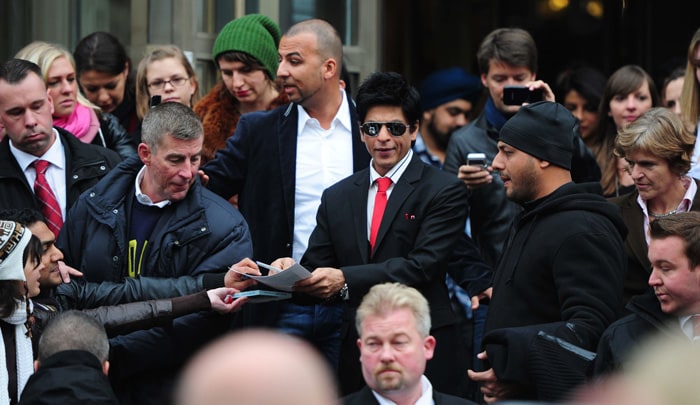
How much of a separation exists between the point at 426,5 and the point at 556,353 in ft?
26.2

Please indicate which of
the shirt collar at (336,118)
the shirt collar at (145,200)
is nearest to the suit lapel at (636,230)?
the shirt collar at (336,118)

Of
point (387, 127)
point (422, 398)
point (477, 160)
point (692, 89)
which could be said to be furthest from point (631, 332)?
point (692, 89)

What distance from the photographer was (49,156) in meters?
7.26

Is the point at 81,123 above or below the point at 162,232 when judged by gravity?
above

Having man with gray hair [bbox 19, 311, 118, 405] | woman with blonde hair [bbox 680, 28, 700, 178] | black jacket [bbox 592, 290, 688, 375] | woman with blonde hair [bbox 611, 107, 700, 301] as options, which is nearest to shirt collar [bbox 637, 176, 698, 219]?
woman with blonde hair [bbox 611, 107, 700, 301]

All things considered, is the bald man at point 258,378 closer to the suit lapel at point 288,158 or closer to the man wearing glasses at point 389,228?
the man wearing glasses at point 389,228

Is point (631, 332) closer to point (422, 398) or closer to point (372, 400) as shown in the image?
point (422, 398)

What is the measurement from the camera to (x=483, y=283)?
7203mm

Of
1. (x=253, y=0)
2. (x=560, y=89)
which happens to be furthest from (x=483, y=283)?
(x=253, y=0)

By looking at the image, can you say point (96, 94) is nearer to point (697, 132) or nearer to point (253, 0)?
point (253, 0)

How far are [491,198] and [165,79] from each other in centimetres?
216

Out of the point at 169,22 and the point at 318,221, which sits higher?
the point at 169,22

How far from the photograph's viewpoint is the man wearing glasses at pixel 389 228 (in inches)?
261

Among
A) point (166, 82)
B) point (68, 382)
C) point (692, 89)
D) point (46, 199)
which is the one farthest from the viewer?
point (166, 82)
